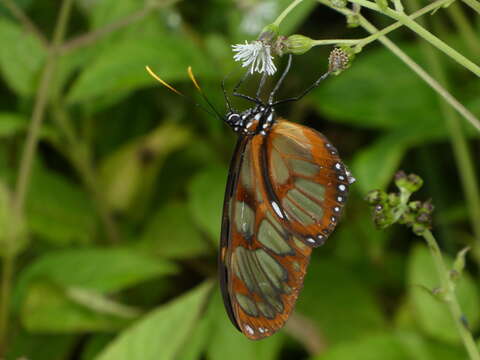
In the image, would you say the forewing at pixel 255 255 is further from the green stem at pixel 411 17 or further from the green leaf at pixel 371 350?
the green leaf at pixel 371 350

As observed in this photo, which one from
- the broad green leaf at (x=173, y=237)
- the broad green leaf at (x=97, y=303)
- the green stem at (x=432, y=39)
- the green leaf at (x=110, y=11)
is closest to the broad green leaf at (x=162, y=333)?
the broad green leaf at (x=97, y=303)

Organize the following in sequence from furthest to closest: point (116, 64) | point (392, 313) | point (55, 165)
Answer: point (55, 165), point (392, 313), point (116, 64)

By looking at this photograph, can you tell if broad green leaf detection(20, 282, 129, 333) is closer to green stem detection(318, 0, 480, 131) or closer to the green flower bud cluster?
the green flower bud cluster

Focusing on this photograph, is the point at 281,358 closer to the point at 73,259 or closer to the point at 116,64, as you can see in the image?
the point at 73,259

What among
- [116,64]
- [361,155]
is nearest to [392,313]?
[361,155]

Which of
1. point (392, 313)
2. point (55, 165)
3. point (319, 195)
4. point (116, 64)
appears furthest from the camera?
point (55, 165)

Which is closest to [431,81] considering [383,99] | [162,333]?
[162,333]
